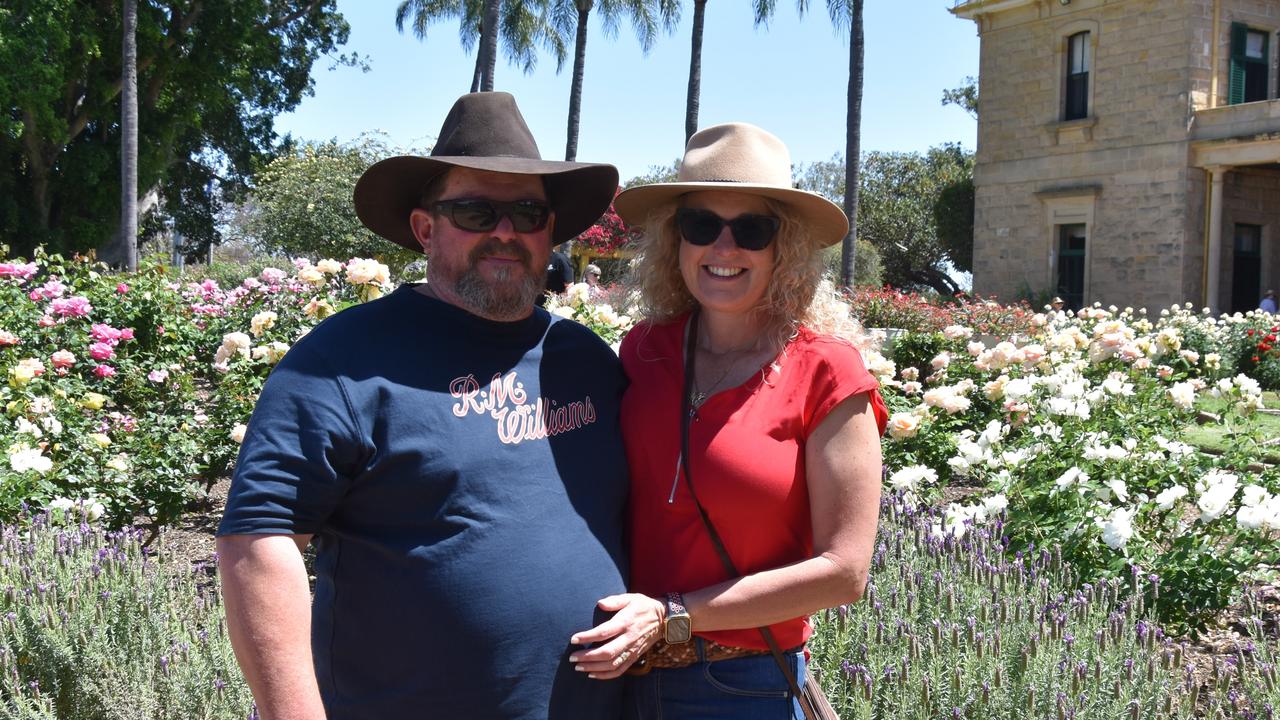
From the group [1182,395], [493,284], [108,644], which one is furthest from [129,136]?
[493,284]

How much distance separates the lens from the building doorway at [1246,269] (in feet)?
75.9

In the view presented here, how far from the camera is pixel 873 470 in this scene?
211cm

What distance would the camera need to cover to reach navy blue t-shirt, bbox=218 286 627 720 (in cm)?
186

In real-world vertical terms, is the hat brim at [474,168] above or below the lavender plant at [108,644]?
above

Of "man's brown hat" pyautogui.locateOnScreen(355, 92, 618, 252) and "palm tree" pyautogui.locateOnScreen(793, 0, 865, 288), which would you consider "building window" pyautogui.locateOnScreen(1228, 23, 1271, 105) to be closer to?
"palm tree" pyautogui.locateOnScreen(793, 0, 865, 288)

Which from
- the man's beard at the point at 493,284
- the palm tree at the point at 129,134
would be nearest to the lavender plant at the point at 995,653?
the man's beard at the point at 493,284

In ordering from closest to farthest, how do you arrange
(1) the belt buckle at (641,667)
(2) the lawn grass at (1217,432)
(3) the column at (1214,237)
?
(1) the belt buckle at (641,667)
(2) the lawn grass at (1217,432)
(3) the column at (1214,237)

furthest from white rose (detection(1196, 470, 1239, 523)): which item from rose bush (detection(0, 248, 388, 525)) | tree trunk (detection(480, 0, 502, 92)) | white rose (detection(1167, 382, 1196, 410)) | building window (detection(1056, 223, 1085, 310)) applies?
building window (detection(1056, 223, 1085, 310))

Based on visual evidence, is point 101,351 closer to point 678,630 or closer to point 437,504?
point 437,504

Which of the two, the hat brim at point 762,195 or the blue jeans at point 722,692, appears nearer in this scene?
the blue jeans at point 722,692

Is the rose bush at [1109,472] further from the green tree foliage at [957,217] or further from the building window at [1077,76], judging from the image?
the green tree foliage at [957,217]

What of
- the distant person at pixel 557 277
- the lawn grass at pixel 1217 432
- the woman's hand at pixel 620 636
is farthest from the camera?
the lawn grass at pixel 1217 432

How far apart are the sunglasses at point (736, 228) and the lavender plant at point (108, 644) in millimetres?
2103

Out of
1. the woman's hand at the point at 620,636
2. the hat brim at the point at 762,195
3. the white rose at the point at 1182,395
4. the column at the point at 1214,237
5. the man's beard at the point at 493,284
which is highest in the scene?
the column at the point at 1214,237
